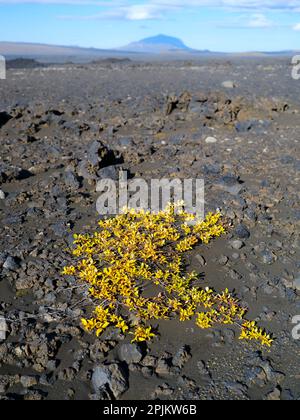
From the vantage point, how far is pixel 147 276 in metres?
6.45

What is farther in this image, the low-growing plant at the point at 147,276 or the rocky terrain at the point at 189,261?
the low-growing plant at the point at 147,276

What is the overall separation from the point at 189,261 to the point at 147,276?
81 cm

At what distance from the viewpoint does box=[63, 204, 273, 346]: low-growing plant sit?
18.7 feet

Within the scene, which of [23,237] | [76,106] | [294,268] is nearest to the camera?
[294,268]

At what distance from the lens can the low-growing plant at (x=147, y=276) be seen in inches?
224

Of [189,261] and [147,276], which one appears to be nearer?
[147,276]

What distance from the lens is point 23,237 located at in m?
7.45

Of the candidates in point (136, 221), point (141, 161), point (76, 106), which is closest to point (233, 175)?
Answer: point (141, 161)

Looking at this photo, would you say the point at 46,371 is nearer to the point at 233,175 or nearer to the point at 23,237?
the point at 23,237

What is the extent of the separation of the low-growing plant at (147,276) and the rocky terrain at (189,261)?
175mm

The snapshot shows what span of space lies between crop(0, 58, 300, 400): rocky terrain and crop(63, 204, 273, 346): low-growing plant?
0.17 metres

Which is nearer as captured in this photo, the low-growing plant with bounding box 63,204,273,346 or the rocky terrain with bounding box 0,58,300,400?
the rocky terrain with bounding box 0,58,300,400
